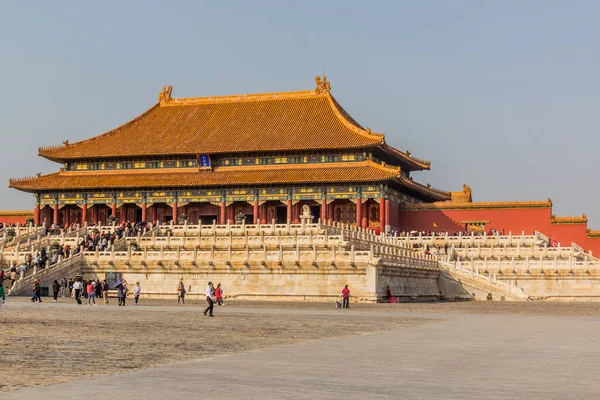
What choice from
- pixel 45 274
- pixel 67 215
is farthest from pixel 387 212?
pixel 45 274

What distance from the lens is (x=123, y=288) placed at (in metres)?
35.9

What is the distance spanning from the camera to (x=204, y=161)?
2918 inches

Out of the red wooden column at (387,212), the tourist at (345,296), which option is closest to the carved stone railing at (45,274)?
the tourist at (345,296)

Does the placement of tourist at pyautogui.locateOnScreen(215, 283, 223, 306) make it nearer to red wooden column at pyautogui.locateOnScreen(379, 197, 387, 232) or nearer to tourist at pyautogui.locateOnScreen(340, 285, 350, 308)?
tourist at pyautogui.locateOnScreen(340, 285, 350, 308)

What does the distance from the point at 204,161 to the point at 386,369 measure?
61.3 meters

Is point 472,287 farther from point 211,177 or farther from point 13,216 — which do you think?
point 13,216

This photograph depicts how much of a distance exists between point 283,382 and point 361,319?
15.6 m

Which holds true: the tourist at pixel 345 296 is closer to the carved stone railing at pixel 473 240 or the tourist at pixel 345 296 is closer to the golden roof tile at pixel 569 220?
the carved stone railing at pixel 473 240

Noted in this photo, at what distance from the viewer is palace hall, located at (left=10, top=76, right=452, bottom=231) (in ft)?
229

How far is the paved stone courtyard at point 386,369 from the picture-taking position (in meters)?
11.1

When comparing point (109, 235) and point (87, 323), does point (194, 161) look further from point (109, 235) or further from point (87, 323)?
point (87, 323)

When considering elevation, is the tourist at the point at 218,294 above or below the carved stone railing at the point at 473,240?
below

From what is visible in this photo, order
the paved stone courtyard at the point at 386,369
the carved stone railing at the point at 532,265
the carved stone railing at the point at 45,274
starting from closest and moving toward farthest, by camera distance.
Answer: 1. the paved stone courtyard at the point at 386,369
2. the carved stone railing at the point at 45,274
3. the carved stone railing at the point at 532,265

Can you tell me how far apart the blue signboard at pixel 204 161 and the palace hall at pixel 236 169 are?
76 millimetres
